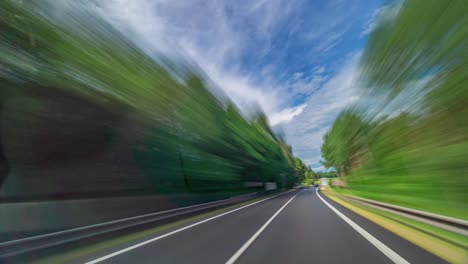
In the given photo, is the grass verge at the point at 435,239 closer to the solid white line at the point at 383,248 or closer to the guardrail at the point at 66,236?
the solid white line at the point at 383,248

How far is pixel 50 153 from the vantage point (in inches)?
267

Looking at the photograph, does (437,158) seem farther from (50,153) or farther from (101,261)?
(50,153)

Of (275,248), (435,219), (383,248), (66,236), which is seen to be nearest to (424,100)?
(435,219)

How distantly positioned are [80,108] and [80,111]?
0.10 m

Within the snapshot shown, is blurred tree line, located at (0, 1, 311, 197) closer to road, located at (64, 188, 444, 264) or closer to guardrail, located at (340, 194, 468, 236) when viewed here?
road, located at (64, 188, 444, 264)

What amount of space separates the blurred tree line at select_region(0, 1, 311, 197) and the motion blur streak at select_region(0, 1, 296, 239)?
1.0 inches

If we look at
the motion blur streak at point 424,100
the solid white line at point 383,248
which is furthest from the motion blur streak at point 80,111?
the motion blur streak at point 424,100

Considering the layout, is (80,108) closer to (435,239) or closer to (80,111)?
(80,111)

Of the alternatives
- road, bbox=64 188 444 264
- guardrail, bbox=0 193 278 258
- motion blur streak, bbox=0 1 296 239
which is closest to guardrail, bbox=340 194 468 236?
road, bbox=64 188 444 264

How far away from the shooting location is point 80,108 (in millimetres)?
7461

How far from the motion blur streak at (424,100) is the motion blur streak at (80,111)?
1056 centimetres

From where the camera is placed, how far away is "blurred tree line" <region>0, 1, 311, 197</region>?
5.86 metres

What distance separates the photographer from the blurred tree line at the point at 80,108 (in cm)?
586

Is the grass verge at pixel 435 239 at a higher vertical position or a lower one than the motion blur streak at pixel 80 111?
lower
